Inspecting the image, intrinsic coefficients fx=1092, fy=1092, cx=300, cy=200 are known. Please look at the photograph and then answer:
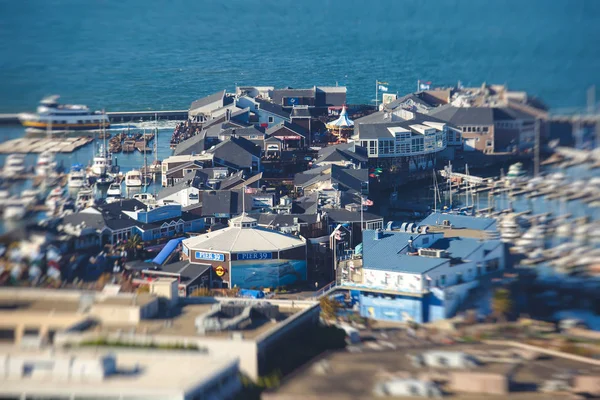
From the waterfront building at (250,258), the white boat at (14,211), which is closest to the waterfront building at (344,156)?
the waterfront building at (250,258)

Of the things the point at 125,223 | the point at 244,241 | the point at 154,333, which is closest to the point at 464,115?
the point at 125,223

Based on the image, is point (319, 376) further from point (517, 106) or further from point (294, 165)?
point (294, 165)

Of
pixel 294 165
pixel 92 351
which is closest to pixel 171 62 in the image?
pixel 294 165

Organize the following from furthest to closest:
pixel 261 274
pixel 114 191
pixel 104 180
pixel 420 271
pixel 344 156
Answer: pixel 344 156 → pixel 104 180 → pixel 114 191 → pixel 261 274 → pixel 420 271

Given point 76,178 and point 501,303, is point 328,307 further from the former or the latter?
point 76,178

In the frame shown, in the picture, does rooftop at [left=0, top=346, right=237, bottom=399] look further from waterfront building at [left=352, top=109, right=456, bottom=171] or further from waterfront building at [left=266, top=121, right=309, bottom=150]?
waterfront building at [left=266, top=121, right=309, bottom=150]

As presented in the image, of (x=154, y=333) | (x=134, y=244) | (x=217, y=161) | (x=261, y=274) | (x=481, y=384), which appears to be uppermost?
(x=217, y=161)

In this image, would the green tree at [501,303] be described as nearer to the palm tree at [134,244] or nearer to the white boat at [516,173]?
the white boat at [516,173]
